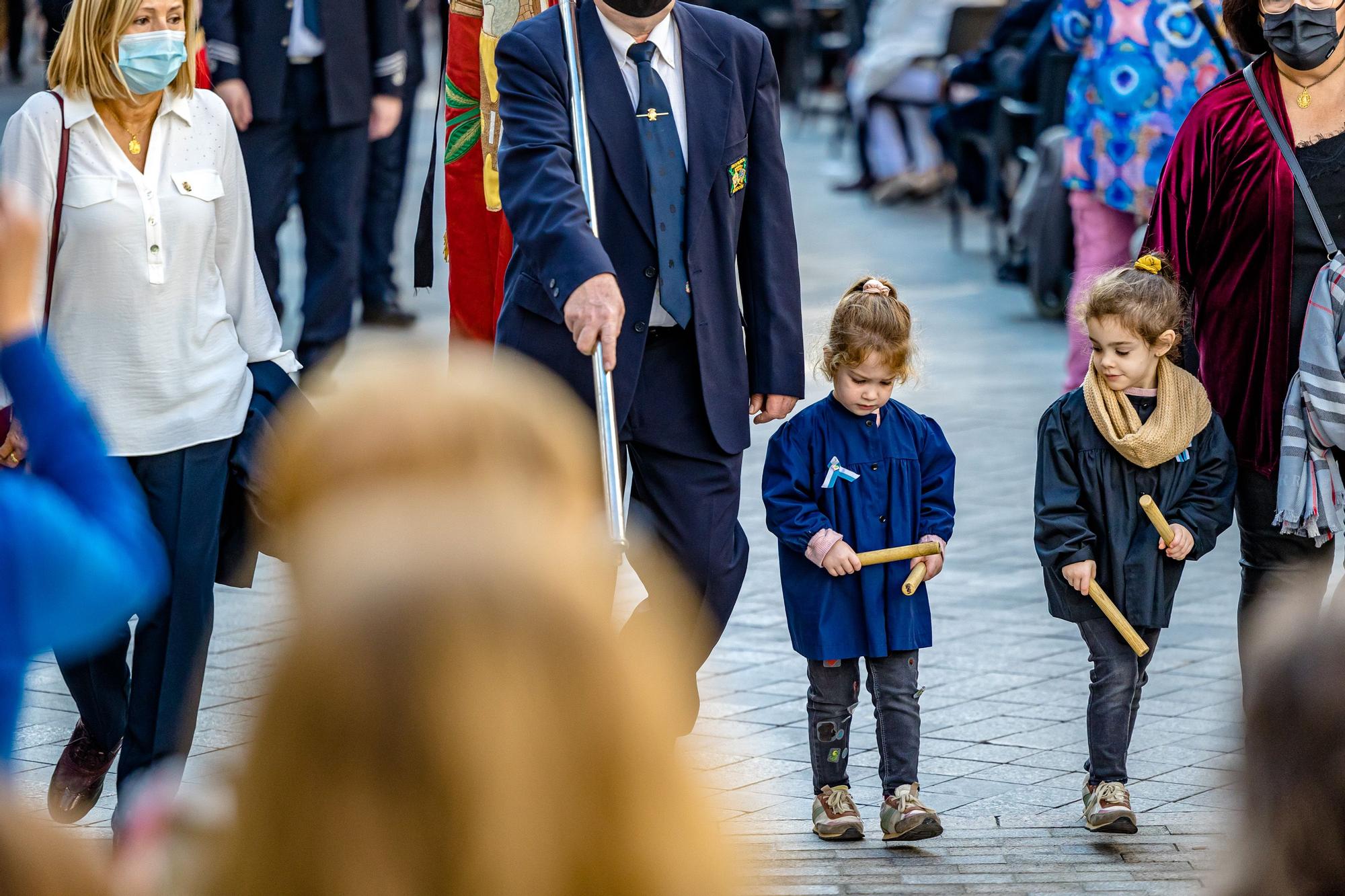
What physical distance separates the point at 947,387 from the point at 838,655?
5641mm

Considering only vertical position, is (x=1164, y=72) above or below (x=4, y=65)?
above

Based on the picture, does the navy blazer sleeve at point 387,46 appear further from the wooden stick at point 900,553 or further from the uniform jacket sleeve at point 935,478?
the wooden stick at point 900,553

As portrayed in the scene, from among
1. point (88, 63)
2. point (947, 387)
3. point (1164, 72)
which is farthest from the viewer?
point (947, 387)

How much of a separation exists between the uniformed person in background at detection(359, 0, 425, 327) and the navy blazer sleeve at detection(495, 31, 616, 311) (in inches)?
231

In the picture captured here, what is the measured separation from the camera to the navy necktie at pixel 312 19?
25.0 ft

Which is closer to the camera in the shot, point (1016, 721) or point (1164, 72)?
point (1016, 721)

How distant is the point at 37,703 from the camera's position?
5.43 metres

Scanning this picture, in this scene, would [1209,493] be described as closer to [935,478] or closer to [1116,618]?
[1116,618]

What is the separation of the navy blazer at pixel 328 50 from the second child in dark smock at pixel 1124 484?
408 centimetres

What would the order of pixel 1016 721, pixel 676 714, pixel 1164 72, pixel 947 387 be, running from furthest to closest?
1. pixel 947 387
2. pixel 1164 72
3. pixel 1016 721
4. pixel 676 714

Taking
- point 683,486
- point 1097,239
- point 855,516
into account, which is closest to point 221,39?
point 683,486

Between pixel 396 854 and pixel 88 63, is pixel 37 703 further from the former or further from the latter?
pixel 396 854

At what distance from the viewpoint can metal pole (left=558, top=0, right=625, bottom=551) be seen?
398 centimetres

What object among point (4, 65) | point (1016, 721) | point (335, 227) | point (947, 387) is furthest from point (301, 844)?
point (4, 65)
